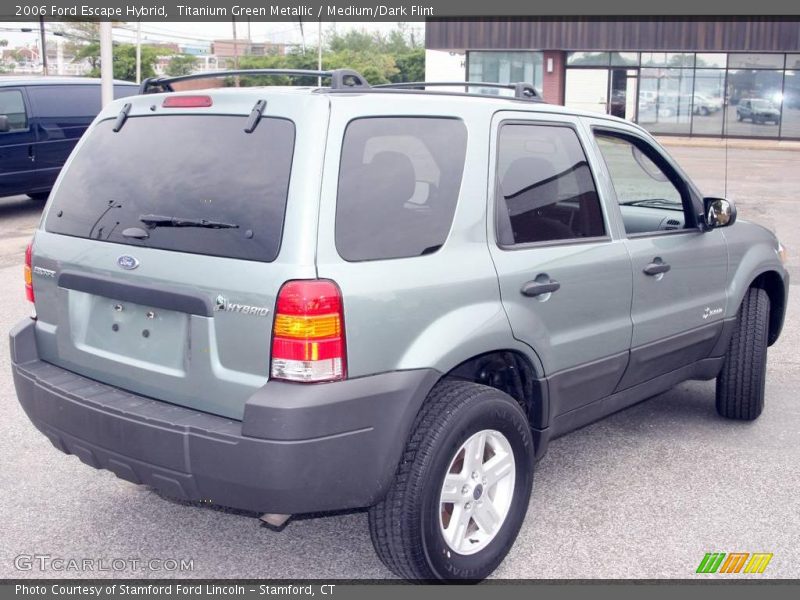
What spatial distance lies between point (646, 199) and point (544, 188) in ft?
5.36

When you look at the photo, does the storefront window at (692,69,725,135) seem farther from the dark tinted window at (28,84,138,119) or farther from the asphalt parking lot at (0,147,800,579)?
the asphalt parking lot at (0,147,800,579)

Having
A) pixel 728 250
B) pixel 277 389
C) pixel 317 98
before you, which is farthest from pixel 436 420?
pixel 728 250

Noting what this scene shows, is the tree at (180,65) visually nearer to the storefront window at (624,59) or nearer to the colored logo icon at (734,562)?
the storefront window at (624,59)

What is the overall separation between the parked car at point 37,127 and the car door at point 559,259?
430 inches

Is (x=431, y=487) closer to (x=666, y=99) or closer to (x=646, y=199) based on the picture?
(x=646, y=199)

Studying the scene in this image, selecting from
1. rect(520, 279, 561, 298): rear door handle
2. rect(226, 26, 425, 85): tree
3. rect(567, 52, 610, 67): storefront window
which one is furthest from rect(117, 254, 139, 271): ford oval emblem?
rect(226, 26, 425, 85): tree

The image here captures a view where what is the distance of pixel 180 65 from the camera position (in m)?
66.4

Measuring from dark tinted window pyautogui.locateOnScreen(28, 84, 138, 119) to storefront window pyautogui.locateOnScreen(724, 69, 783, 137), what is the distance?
25.0 meters

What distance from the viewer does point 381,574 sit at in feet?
11.9

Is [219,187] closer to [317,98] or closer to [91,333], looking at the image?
[317,98]

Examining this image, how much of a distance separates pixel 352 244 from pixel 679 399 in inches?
133

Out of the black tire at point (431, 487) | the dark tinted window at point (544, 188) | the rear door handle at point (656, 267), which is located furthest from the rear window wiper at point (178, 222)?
the rear door handle at point (656, 267)

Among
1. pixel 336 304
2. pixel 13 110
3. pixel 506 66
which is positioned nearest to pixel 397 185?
pixel 336 304

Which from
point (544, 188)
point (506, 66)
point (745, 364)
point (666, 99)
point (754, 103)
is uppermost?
point (506, 66)
